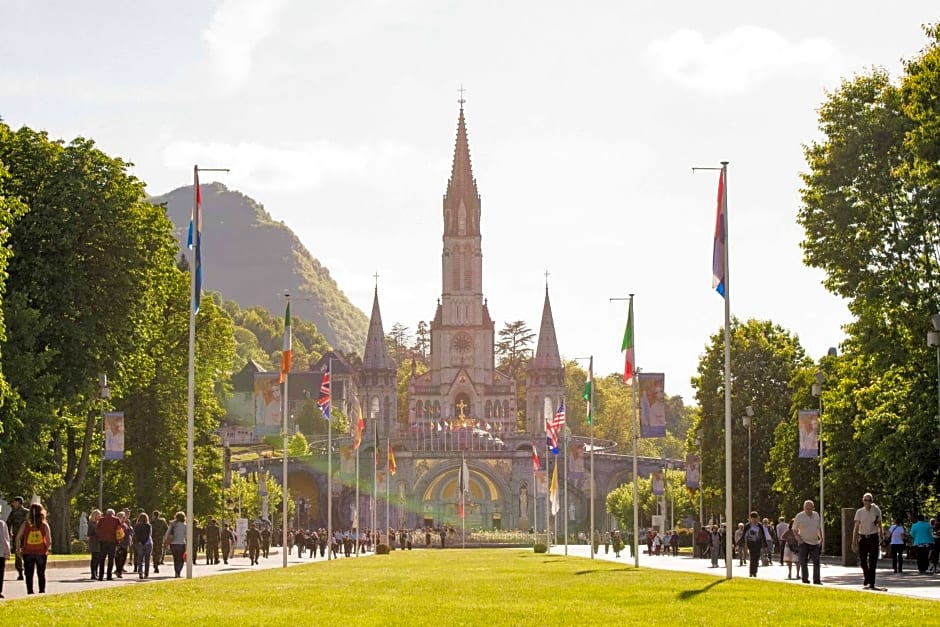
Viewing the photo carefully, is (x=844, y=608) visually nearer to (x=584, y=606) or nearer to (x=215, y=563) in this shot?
(x=584, y=606)

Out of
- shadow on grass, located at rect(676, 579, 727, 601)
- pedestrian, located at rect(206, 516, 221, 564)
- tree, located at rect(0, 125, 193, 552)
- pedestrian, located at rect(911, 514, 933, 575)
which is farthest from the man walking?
pedestrian, located at rect(206, 516, 221, 564)

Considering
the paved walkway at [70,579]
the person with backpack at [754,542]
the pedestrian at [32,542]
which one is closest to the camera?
the pedestrian at [32,542]

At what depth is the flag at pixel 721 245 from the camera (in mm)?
38062

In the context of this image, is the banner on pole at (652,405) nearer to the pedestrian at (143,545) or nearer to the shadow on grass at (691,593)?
the pedestrian at (143,545)

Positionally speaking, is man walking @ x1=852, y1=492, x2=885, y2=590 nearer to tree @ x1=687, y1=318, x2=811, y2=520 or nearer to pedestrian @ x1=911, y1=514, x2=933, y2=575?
pedestrian @ x1=911, y1=514, x2=933, y2=575

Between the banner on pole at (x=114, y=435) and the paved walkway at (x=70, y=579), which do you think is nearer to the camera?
the paved walkway at (x=70, y=579)

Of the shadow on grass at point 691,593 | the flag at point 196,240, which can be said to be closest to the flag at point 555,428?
the flag at point 196,240

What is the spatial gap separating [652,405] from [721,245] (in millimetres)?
19462

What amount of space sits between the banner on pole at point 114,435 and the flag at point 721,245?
2234 cm

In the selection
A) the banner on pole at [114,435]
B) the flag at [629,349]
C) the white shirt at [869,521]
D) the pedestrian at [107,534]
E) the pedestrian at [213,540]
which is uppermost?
the flag at [629,349]

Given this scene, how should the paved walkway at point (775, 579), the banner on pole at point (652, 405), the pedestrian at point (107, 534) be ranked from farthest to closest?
1. the banner on pole at point (652, 405)
2. the pedestrian at point (107, 534)
3. the paved walkway at point (775, 579)

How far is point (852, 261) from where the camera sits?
2085 inches

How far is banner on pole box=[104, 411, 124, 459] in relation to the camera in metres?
52.5

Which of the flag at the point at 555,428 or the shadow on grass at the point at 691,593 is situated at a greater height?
the flag at the point at 555,428
